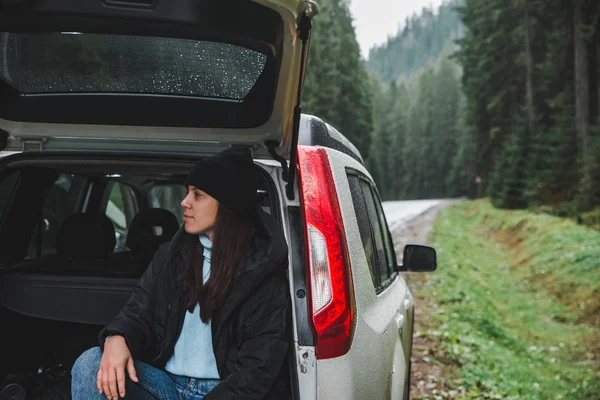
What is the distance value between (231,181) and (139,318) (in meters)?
0.69

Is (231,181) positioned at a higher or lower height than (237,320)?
higher

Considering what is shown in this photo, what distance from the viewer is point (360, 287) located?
2.77 m

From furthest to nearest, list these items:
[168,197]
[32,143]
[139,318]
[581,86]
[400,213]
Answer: [400,213], [581,86], [168,197], [32,143], [139,318]

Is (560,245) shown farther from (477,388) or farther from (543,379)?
(477,388)

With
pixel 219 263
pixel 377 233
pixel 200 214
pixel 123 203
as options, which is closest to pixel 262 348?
pixel 219 263

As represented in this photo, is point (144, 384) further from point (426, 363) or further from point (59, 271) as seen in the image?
point (426, 363)

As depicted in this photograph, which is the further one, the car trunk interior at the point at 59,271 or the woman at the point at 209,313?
the car trunk interior at the point at 59,271

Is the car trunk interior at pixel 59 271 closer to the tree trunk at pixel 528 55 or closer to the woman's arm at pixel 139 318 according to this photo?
the woman's arm at pixel 139 318

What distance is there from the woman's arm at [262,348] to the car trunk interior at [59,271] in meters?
0.54

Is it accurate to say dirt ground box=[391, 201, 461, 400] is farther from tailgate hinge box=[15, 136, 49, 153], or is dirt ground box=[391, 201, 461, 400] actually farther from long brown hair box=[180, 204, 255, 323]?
tailgate hinge box=[15, 136, 49, 153]

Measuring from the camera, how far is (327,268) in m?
2.58

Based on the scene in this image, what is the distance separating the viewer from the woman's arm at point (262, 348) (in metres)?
2.44

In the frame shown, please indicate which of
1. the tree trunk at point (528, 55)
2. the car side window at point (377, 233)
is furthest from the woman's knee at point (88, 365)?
the tree trunk at point (528, 55)

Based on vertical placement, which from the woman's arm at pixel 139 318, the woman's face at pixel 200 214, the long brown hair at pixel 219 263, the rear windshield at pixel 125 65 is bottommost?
the woman's arm at pixel 139 318
